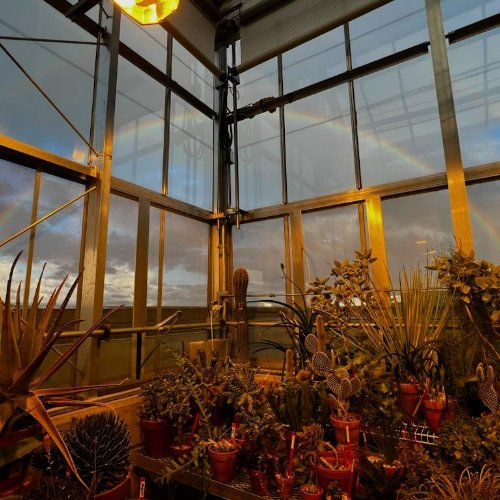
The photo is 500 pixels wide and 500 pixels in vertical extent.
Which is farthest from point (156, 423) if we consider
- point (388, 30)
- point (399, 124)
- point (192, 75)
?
point (388, 30)

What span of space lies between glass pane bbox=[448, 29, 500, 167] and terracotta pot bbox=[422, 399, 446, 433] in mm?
2350

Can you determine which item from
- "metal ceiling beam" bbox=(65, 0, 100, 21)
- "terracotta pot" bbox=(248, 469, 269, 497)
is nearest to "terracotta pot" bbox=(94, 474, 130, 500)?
"terracotta pot" bbox=(248, 469, 269, 497)

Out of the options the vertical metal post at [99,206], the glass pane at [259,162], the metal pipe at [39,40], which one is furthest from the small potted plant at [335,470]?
the metal pipe at [39,40]

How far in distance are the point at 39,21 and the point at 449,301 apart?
385 cm

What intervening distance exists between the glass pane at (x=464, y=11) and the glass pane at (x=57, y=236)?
4.00 meters

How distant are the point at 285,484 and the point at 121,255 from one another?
7.90ft

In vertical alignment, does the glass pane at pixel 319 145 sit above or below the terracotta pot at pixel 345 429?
above

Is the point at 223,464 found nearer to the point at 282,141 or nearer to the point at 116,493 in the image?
the point at 116,493

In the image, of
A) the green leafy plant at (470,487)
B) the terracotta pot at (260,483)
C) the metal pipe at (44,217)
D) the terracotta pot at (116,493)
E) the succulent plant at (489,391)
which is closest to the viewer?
the green leafy plant at (470,487)

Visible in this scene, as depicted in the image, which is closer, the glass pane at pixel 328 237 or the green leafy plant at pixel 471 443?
the green leafy plant at pixel 471 443

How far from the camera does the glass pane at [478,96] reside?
315 cm

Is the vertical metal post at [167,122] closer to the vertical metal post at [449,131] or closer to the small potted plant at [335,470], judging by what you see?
the vertical metal post at [449,131]

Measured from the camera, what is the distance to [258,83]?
4645 mm

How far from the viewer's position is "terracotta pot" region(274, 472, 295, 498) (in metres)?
1.69
